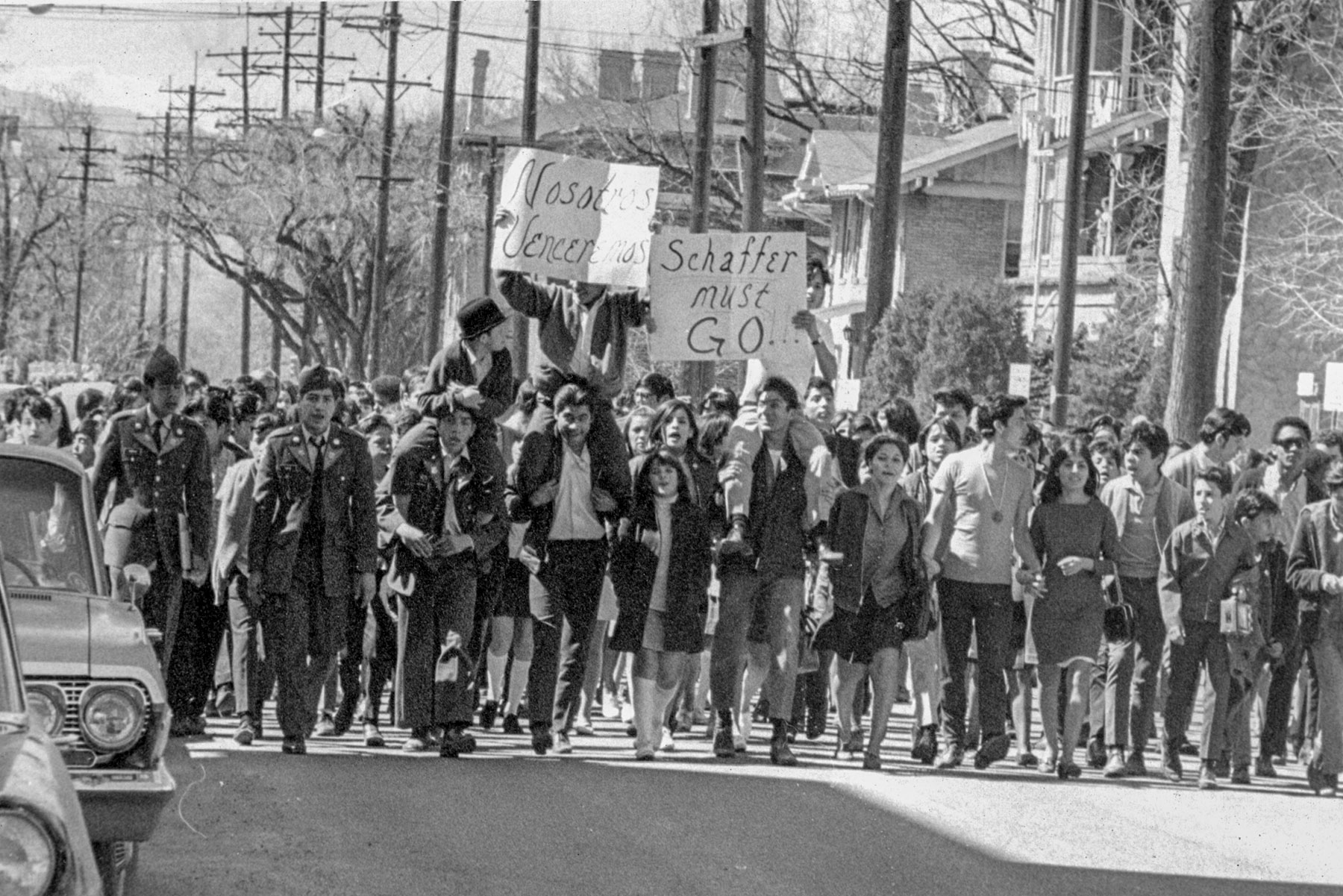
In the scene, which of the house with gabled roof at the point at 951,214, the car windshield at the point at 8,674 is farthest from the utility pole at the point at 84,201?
the car windshield at the point at 8,674

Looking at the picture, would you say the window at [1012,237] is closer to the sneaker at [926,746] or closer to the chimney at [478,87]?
the chimney at [478,87]

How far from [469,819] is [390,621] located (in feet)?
11.5

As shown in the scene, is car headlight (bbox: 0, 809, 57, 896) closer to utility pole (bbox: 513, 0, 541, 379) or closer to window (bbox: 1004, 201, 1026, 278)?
utility pole (bbox: 513, 0, 541, 379)

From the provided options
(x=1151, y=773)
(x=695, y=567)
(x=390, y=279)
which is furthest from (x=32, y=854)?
(x=390, y=279)

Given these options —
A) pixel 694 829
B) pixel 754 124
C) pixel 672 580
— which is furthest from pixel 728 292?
pixel 754 124

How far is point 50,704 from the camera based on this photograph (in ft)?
24.8

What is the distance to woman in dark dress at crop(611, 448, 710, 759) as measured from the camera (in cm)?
1301

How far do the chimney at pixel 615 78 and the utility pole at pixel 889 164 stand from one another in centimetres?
3136

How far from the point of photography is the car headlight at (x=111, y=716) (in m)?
7.62

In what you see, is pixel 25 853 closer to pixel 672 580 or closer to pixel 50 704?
pixel 50 704

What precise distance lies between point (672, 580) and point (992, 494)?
6.31ft

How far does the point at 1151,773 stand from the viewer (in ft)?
45.3

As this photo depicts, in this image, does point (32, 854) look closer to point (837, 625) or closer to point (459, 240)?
point (837, 625)

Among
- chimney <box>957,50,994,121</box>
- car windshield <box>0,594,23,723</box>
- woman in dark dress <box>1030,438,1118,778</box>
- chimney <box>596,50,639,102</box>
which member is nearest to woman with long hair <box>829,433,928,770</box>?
woman in dark dress <box>1030,438,1118,778</box>
